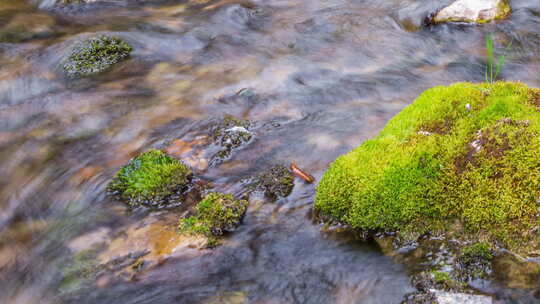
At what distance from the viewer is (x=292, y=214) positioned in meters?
4.73

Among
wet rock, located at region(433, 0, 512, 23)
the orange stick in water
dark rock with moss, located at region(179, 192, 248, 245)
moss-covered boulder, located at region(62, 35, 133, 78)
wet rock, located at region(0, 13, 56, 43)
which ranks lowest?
dark rock with moss, located at region(179, 192, 248, 245)

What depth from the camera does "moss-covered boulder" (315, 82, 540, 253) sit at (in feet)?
12.4

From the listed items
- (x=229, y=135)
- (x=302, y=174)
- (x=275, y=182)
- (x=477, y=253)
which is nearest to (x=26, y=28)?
(x=229, y=135)

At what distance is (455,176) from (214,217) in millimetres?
2263

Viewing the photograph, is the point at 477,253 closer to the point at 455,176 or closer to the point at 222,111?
the point at 455,176

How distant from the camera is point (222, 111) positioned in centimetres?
698

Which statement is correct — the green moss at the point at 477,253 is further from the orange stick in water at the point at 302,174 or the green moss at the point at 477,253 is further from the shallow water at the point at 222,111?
the orange stick in water at the point at 302,174

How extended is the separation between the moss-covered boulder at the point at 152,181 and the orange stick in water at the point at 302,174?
1.19 m

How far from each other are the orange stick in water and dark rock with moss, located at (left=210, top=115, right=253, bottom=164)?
0.94 meters

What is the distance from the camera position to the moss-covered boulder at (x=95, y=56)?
833 cm

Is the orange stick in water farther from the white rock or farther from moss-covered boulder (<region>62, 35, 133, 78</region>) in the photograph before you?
moss-covered boulder (<region>62, 35, 133, 78</region>)

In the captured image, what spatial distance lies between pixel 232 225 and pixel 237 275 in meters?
0.60

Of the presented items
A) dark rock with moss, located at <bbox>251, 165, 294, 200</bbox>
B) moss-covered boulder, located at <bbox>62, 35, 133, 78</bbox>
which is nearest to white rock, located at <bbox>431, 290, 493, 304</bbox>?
dark rock with moss, located at <bbox>251, 165, 294, 200</bbox>

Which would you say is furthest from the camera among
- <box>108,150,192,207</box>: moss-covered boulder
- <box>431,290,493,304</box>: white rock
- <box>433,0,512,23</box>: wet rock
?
<box>433,0,512,23</box>: wet rock
